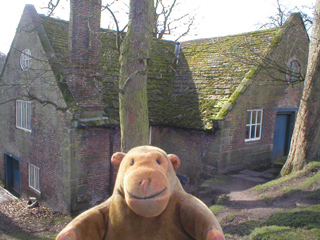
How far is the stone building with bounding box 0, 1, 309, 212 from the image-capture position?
31.4ft

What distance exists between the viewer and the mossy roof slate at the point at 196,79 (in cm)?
1068

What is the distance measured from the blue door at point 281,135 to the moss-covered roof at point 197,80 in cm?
340

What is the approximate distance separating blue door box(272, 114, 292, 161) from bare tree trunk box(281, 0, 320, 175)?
435cm

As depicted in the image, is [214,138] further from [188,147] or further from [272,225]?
[272,225]

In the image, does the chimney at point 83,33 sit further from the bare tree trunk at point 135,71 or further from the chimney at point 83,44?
the bare tree trunk at point 135,71

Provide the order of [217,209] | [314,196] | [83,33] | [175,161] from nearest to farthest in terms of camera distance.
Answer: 1. [175,161]
2. [314,196]
3. [217,209]
4. [83,33]

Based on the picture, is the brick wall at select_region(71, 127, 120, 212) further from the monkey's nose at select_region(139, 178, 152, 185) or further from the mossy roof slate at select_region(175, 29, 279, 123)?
the monkey's nose at select_region(139, 178, 152, 185)

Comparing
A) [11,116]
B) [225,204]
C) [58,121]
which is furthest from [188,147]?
[11,116]

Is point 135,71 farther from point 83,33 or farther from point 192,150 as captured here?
point 192,150

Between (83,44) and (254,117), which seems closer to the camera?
(83,44)

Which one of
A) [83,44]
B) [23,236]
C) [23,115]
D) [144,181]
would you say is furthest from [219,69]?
[144,181]

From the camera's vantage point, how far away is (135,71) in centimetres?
637

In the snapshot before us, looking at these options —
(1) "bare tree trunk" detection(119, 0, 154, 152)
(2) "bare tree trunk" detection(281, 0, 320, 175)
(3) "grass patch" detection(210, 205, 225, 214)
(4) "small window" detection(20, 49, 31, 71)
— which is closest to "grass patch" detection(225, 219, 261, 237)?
(3) "grass patch" detection(210, 205, 225, 214)

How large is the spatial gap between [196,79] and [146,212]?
10.9 meters
